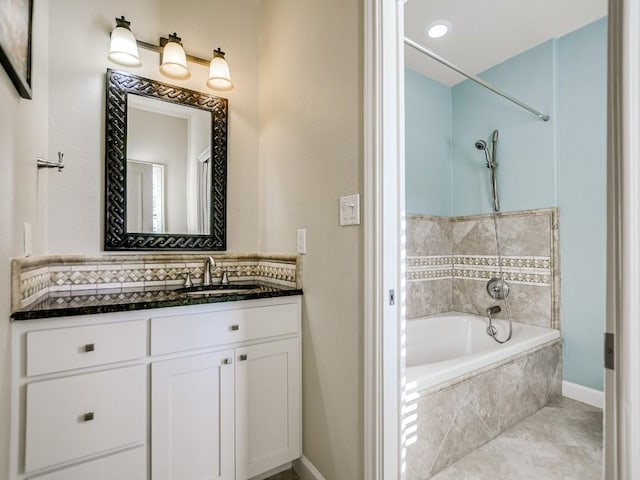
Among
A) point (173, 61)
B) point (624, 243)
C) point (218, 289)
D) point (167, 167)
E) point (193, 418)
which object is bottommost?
point (193, 418)

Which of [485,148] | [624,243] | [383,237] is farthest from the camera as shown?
[485,148]

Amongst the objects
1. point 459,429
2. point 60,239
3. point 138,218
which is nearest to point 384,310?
point 459,429

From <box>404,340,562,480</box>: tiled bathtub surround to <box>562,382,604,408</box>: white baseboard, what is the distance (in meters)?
0.11

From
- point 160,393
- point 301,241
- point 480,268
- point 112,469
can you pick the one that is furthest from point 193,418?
point 480,268

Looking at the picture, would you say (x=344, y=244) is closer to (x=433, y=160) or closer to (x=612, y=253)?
(x=612, y=253)

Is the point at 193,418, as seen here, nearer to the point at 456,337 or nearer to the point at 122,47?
the point at 122,47

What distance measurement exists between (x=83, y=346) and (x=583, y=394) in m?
2.95

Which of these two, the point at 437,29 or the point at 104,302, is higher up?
the point at 437,29

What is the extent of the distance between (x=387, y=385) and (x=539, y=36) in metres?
2.67

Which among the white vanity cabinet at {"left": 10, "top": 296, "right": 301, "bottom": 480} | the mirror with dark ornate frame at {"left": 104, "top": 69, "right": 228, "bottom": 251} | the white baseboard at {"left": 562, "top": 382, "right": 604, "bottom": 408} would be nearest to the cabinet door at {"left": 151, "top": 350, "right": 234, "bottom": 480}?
the white vanity cabinet at {"left": 10, "top": 296, "right": 301, "bottom": 480}

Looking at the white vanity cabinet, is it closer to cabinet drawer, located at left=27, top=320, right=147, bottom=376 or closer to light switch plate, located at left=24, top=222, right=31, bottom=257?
cabinet drawer, located at left=27, top=320, right=147, bottom=376

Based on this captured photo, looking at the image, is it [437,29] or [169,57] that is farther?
[437,29]

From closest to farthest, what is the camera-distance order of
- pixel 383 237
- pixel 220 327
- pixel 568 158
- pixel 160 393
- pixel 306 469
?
pixel 383 237 < pixel 160 393 < pixel 220 327 < pixel 306 469 < pixel 568 158

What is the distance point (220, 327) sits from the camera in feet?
4.73
